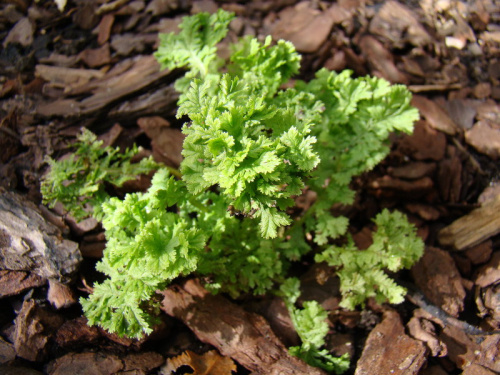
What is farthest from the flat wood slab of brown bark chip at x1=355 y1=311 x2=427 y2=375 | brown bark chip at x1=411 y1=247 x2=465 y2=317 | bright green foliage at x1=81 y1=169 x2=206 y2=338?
bright green foliage at x1=81 y1=169 x2=206 y2=338

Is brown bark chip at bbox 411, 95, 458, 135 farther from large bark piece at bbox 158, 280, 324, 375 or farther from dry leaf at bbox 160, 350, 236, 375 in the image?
dry leaf at bbox 160, 350, 236, 375

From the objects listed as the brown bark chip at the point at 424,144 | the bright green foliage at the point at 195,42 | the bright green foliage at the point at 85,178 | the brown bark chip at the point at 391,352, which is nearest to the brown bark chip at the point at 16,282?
the bright green foliage at the point at 85,178

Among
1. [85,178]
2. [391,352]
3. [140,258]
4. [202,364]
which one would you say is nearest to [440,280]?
[391,352]

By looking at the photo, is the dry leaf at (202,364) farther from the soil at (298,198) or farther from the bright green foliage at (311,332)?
the bright green foliage at (311,332)

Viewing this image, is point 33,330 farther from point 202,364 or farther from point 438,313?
point 438,313

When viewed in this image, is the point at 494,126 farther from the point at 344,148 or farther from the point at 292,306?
the point at 292,306

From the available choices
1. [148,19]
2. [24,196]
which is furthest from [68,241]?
[148,19]

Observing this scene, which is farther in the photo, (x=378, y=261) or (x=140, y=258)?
(x=378, y=261)
